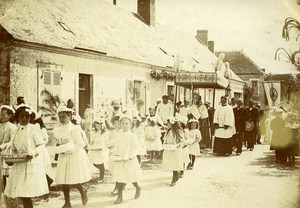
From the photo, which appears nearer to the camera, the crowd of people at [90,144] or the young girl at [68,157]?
the crowd of people at [90,144]

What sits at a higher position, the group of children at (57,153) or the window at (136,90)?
the window at (136,90)

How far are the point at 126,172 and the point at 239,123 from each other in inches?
142

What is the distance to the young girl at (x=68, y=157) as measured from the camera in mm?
3500

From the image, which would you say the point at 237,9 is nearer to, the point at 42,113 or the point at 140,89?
the point at 140,89

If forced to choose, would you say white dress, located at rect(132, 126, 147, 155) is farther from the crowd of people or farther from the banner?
Result: the banner

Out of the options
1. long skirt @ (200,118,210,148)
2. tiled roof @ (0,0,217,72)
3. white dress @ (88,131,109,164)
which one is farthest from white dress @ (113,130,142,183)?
long skirt @ (200,118,210,148)

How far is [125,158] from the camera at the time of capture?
12.3 feet

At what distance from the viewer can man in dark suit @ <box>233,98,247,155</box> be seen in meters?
6.45

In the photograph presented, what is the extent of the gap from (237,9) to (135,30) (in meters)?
2.05

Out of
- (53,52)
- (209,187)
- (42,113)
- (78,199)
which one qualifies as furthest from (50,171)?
(209,187)

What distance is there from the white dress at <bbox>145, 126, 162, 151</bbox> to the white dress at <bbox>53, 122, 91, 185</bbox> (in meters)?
2.37

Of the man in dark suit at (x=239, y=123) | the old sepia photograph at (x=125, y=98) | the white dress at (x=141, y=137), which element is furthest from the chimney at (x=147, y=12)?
the man in dark suit at (x=239, y=123)

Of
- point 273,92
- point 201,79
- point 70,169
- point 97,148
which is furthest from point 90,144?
point 273,92

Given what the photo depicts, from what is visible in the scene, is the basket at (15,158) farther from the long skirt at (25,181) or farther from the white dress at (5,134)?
the white dress at (5,134)
